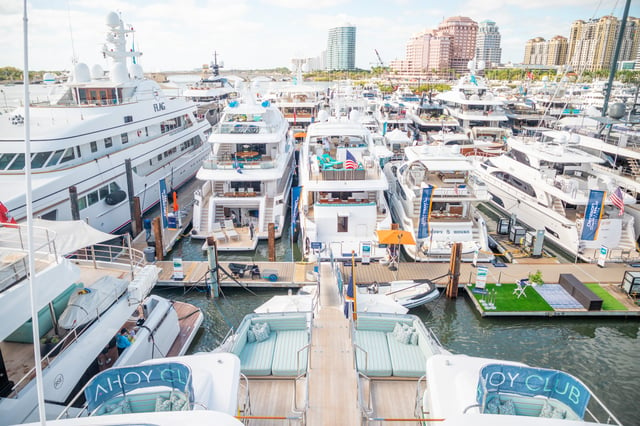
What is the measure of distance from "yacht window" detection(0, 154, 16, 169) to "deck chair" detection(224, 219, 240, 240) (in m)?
8.89

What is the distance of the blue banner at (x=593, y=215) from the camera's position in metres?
16.1

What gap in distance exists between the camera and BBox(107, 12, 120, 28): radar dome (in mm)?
24823

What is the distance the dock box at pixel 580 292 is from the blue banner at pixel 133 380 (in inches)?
516

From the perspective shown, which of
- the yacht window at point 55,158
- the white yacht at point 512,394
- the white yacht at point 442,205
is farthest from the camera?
the yacht window at point 55,158

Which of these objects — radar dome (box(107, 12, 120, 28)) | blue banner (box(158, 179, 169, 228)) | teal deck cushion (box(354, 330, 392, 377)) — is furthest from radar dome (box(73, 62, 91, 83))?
teal deck cushion (box(354, 330, 392, 377))

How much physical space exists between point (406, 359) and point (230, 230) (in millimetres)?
12297

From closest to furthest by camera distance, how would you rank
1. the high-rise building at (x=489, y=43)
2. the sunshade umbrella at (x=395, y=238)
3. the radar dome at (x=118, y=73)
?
the sunshade umbrella at (x=395, y=238) → the radar dome at (x=118, y=73) → the high-rise building at (x=489, y=43)

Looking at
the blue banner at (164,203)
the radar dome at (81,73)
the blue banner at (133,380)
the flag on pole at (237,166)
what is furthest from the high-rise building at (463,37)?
the blue banner at (133,380)

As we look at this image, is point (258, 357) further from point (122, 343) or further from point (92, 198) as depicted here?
point (92, 198)

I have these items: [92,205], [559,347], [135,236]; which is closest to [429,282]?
[559,347]

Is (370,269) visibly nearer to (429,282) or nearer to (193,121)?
(429,282)

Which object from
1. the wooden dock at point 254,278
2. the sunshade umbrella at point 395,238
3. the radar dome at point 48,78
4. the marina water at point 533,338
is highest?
the radar dome at point 48,78

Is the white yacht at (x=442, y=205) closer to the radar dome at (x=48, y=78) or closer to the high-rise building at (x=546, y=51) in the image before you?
the radar dome at (x=48, y=78)

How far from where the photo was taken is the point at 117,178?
20.0 meters
